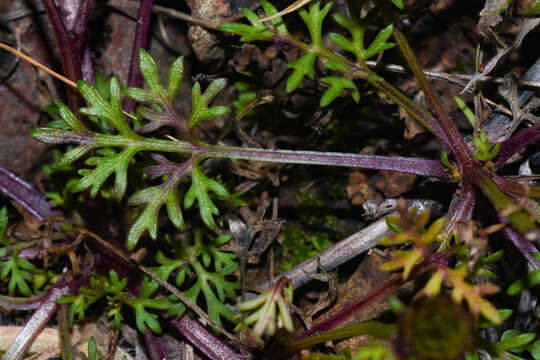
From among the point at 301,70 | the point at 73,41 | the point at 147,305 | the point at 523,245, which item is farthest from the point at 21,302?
the point at 523,245

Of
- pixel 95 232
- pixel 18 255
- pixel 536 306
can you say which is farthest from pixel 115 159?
pixel 536 306

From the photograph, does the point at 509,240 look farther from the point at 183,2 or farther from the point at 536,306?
the point at 183,2

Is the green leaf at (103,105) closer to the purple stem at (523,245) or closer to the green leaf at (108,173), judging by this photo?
the green leaf at (108,173)

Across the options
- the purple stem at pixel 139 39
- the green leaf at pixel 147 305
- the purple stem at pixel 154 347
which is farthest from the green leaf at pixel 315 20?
the purple stem at pixel 154 347

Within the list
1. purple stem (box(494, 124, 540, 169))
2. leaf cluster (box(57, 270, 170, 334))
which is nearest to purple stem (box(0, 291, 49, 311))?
leaf cluster (box(57, 270, 170, 334))

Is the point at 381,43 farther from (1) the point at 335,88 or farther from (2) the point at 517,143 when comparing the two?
(2) the point at 517,143

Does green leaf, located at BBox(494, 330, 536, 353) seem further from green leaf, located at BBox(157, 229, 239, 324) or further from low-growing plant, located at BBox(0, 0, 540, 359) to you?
green leaf, located at BBox(157, 229, 239, 324)
